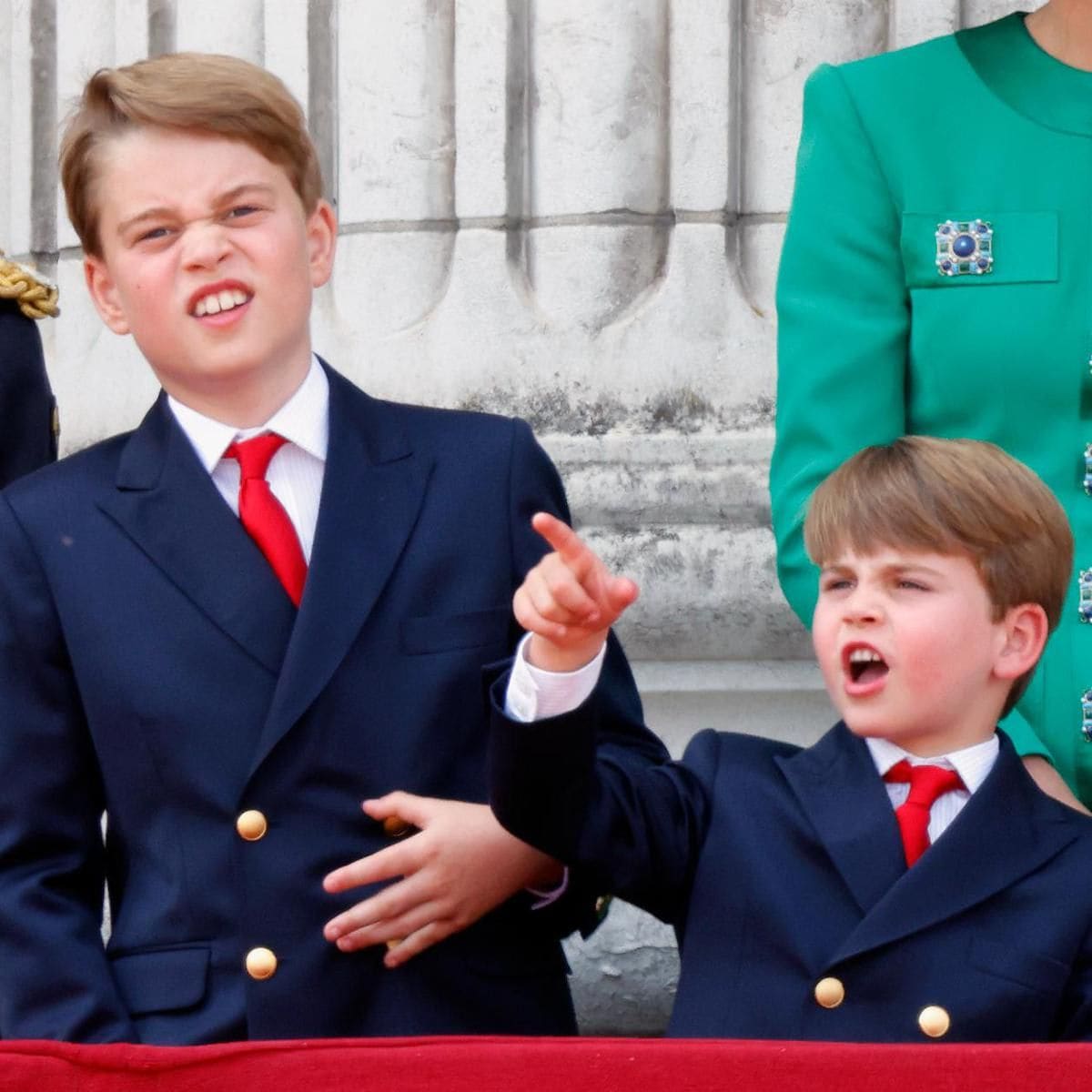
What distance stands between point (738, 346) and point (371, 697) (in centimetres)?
109

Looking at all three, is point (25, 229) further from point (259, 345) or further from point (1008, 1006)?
point (1008, 1006)

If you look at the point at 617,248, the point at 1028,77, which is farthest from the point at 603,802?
the point at 617,248

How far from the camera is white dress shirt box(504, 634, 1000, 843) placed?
1867 millimetres

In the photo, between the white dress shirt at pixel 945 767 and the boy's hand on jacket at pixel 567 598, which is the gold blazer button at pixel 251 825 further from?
the white dress shirt at pixel 945 767

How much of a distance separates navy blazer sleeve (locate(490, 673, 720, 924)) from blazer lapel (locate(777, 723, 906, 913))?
0.09 metres

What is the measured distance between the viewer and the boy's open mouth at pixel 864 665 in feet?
6.49

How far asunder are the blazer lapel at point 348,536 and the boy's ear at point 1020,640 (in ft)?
1.72

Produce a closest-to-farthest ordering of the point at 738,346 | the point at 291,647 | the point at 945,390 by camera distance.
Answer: the point at 291,647
the point at 945,390
the point at 738,346

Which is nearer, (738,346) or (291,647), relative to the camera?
(291,647)

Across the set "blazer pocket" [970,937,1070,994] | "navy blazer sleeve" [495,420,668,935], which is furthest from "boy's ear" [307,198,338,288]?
"blazer pocket" [970,937,1070,994]

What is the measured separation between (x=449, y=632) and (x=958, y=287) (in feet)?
1.82

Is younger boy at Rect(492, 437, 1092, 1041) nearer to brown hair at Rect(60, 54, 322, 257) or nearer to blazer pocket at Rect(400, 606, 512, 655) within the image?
blazer pocket at Rect(400, 606, 512, 655)

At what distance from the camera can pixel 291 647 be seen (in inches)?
81.0

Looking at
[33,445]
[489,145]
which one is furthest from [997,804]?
[489,145]
